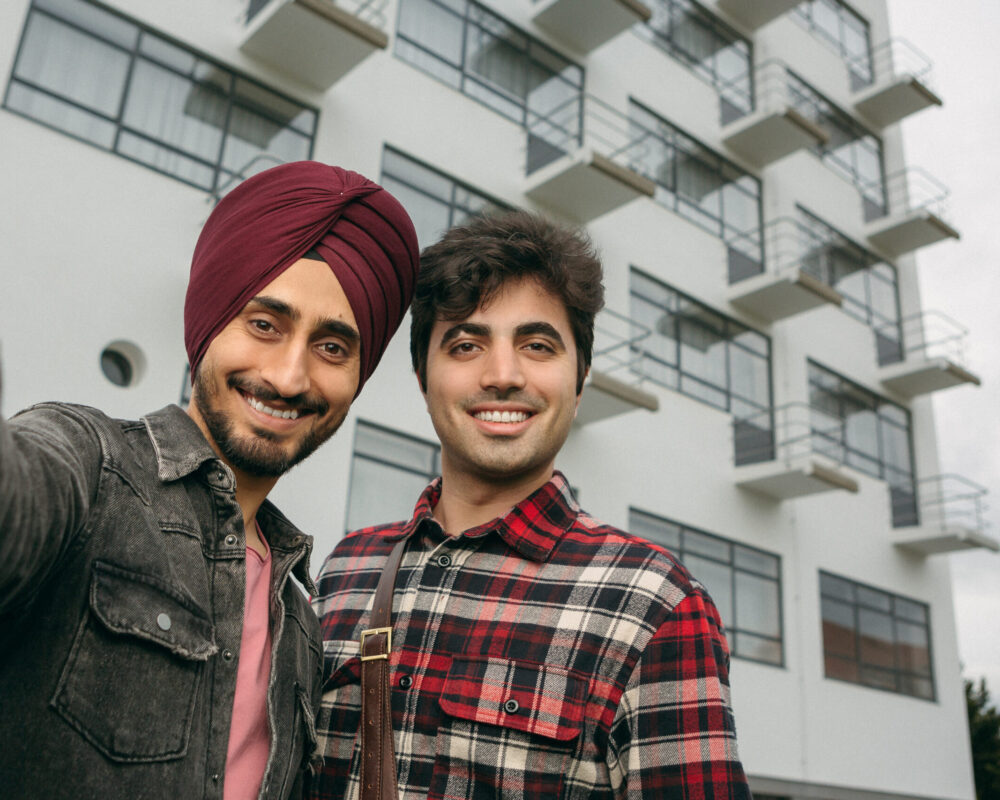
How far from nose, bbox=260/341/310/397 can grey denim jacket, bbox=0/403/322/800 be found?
7.7 inches

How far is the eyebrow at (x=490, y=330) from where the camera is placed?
105 inches

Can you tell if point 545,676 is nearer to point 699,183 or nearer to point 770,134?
point 699,183

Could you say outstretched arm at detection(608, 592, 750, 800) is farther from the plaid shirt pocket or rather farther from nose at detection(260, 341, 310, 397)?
nose at detection(260, 341, 310, 397)

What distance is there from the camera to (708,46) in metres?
17.2

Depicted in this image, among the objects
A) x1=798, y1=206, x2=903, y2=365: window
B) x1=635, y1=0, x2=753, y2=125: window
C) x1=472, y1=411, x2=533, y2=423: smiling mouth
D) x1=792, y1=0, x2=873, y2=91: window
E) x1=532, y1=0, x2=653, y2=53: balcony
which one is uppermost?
x1=792, y1=0, x2=873, y2=91: window

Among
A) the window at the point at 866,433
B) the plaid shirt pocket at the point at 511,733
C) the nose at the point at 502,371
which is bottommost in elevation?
the plaid shirt pocket at the point at 511,733

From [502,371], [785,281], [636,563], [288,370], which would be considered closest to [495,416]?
[502,371]

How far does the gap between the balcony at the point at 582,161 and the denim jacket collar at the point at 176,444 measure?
10960 mm

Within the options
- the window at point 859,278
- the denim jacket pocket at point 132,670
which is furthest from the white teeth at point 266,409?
the window at point 859,278

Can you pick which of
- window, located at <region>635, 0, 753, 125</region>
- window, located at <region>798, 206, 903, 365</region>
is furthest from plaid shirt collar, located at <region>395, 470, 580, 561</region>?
window, located at <region>798, 206, 903, 365</region>

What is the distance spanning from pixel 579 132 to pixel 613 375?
3.80 meters

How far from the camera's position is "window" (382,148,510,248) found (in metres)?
11.7

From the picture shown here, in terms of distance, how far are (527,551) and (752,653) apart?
12.8 meters

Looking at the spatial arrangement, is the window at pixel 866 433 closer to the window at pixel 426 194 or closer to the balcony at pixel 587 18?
the balcony at pixel 587 18
